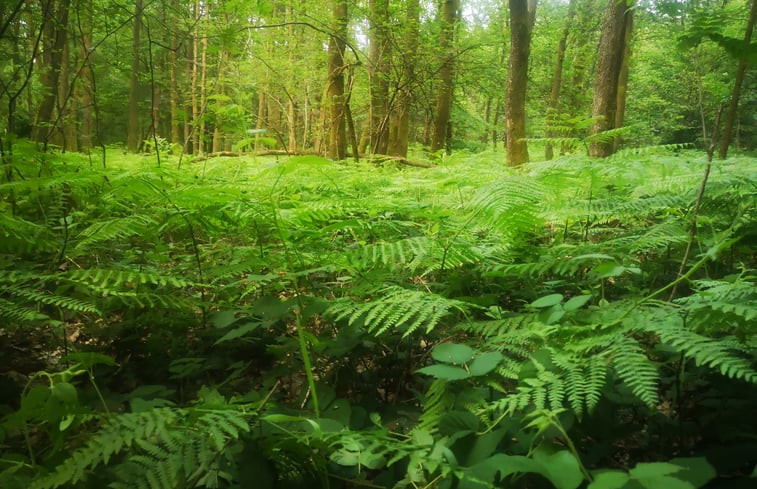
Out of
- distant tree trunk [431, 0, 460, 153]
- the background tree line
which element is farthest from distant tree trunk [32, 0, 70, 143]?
distant tree trunk [431, 0, 460, 153]

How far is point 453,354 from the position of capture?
1.26m

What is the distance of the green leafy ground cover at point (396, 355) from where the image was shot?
1012 millimetres

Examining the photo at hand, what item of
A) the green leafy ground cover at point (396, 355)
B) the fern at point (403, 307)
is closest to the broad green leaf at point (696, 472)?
the green leafy ground cover at point (396, 355)

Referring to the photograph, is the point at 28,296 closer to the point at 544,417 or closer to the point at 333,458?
the point at 333,458

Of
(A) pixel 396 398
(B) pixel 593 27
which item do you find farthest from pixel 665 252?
(B) pixel 593 27

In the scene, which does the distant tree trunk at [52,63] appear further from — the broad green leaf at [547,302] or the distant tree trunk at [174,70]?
the broad green leaf at [547,302]

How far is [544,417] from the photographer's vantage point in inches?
34.3

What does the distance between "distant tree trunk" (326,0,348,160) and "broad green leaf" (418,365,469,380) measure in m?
6.73

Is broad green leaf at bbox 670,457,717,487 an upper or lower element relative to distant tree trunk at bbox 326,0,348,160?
lower

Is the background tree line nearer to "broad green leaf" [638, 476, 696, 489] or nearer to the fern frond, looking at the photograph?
the fern frond

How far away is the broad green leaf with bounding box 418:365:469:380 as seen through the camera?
44.9 inches

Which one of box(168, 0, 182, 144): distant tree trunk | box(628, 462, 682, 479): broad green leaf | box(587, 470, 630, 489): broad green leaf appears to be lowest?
box(587, 470, 630, 489): broad green leaf

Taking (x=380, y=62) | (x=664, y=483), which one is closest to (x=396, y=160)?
(x=380, y=62)

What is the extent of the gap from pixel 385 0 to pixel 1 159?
268 inches
